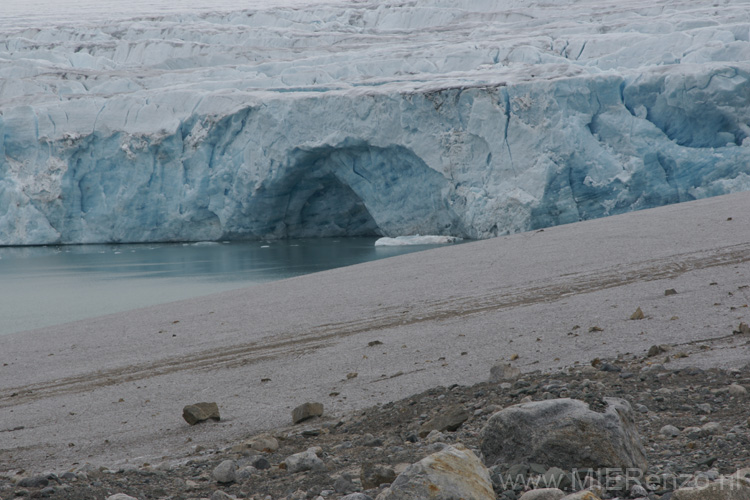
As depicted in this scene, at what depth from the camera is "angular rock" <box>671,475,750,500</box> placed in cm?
121

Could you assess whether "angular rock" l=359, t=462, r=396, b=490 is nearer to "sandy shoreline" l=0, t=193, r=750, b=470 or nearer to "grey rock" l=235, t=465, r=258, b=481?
"grey rock" l=235, t=465, r=258, b=481

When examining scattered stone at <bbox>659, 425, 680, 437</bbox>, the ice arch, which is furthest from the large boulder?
the ice arch

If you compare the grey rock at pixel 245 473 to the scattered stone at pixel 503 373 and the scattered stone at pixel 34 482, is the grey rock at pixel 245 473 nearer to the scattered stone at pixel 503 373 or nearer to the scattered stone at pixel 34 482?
the scattered stone at pixel 34 482

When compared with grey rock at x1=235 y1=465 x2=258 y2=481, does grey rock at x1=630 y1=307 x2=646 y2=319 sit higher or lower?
higher

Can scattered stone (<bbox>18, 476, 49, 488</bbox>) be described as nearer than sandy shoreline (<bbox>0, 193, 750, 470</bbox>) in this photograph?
Yes

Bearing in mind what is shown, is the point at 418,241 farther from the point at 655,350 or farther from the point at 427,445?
the point at 427,445

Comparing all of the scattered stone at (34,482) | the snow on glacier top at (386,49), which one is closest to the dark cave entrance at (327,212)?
the snow on glacier top at (386,49)

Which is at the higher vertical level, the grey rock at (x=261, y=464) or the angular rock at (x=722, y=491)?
the angular rock at (x=722, y=491)

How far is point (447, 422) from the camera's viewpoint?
2119mm

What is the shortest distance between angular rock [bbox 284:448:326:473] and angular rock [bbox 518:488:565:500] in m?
0.68

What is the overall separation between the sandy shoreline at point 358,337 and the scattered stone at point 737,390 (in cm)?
48

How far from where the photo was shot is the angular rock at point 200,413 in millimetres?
2756

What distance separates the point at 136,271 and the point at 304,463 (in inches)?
381

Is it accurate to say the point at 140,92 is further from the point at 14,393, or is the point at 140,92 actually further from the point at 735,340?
the point at 735,340
